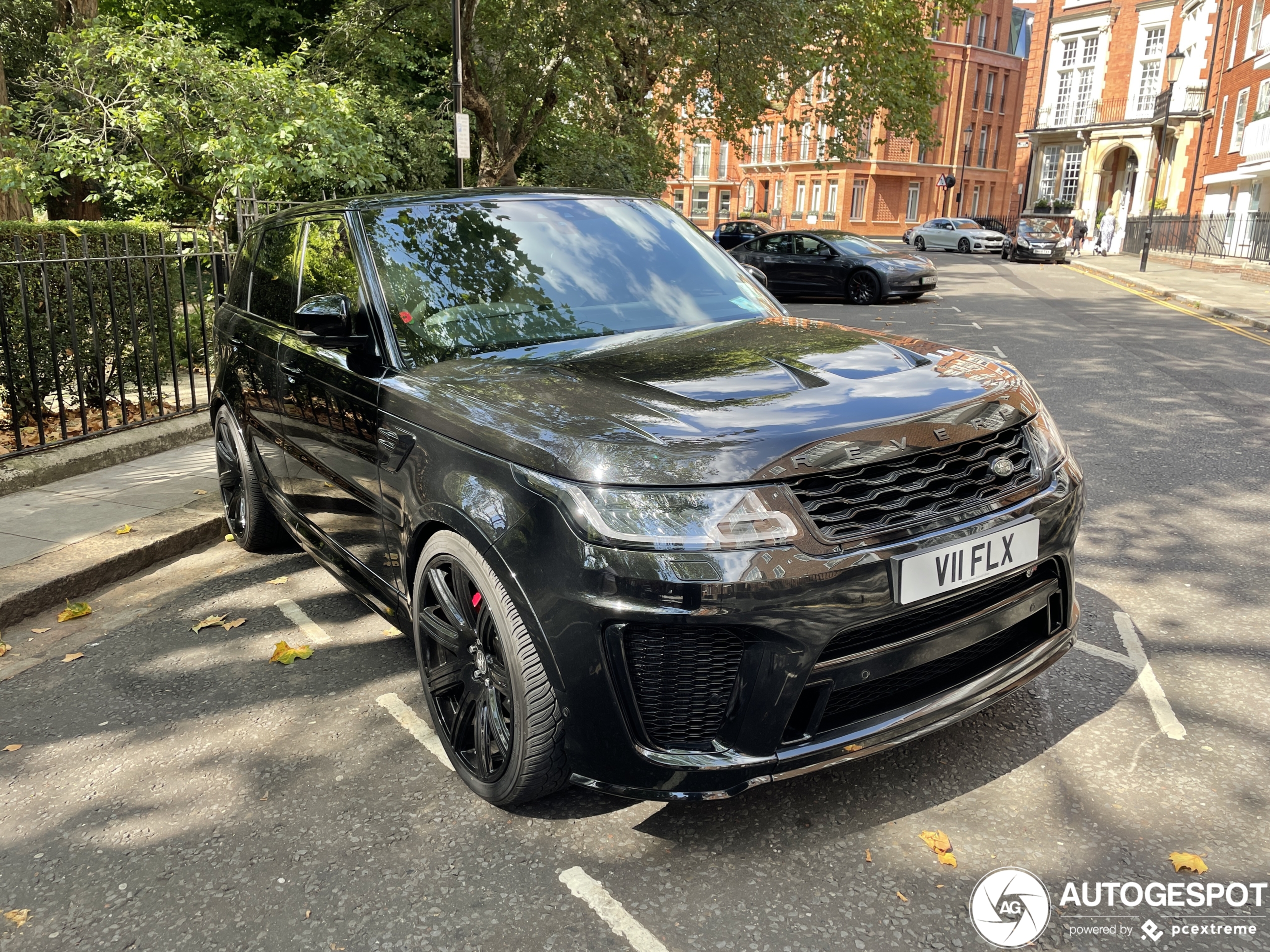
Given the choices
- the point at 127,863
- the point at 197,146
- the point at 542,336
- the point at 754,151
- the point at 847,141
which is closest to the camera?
the point at 127,863

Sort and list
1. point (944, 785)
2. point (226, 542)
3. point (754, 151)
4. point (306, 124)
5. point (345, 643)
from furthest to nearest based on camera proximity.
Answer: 1. point (754, 151)
2. point (306, 124)
3. point (226, 542)
4. point (345, 643)
5. point (944, 785)

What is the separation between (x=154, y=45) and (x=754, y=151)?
67.4 meters

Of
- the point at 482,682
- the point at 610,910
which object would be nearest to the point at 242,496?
the point at 482,682

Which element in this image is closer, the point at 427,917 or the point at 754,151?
the point at 427,917

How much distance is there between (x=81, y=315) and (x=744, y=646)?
678 centimetres

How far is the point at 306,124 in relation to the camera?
934cm

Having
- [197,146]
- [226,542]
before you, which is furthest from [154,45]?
[226,542]

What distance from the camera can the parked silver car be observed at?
132 ft

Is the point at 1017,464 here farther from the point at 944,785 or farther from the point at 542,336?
the point at 542,336

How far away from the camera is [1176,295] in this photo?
62.2ft

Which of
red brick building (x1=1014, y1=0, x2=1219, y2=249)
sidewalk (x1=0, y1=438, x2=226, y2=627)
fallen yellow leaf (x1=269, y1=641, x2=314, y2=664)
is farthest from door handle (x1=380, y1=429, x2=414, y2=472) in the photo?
red brick building (x1=1014, y1=0, x2=1219, y2=249)

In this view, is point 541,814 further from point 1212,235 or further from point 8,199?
point 1212,235

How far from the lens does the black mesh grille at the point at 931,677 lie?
96.2 inches

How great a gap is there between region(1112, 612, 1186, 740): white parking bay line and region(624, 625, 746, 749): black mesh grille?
68.5 inches
